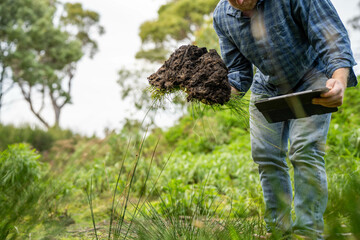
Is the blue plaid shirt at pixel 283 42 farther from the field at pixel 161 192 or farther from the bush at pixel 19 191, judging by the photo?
the bush at pixel 19 191

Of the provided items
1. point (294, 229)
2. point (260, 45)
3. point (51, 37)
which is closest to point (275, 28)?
point (260, 45)

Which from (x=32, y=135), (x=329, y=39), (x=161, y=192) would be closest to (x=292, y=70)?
(x=329, y=39)

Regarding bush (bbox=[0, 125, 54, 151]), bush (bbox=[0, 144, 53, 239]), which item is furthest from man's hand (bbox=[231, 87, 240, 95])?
bush (bbox=[0, 125, 54, 151])

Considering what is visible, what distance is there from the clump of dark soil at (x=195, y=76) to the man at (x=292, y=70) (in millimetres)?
241

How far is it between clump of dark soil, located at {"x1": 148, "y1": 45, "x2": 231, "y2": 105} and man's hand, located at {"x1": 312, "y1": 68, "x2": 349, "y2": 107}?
1.63 feet

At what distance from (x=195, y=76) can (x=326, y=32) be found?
2.22 ft

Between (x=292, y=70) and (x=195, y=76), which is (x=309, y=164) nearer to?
(x=292, y=70)

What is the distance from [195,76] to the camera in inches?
66.3

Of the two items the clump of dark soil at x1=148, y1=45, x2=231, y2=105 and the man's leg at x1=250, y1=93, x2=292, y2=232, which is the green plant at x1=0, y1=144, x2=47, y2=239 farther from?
the man's leg at x1=250, y1=93, x2=292, y2=232

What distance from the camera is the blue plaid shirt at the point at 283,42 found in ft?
4.95

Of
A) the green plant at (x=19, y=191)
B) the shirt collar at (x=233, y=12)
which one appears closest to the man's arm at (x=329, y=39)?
the shirt collar at (x=233, y=12)

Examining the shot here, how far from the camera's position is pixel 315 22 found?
1.55m

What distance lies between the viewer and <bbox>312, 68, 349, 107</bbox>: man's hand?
1310mm

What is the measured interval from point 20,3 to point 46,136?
985cm
